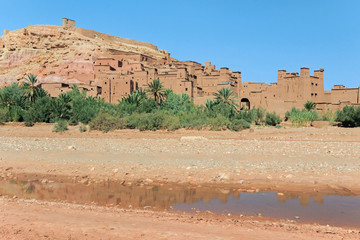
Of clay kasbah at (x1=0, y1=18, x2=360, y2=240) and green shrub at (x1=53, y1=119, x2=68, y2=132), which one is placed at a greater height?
green shrub at (x1=53, y1=119, x2=68, y2=132)

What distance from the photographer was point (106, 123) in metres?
24.8

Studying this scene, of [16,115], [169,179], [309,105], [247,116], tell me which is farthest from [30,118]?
[309,105]

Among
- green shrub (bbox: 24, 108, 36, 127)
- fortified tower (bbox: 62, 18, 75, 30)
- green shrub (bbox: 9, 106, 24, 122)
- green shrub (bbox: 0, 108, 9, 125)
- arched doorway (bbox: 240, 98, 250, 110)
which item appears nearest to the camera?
green shrub (bbox: 24, 108, 36, 127)

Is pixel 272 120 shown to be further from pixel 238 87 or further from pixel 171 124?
pixel 171 124

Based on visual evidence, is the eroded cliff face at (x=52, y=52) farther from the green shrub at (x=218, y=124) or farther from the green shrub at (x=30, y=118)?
the green shrub at (x=218, y=124)

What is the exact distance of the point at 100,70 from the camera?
4175 centimetres

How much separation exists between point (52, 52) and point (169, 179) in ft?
162

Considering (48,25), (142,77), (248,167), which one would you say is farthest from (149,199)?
(48,25)

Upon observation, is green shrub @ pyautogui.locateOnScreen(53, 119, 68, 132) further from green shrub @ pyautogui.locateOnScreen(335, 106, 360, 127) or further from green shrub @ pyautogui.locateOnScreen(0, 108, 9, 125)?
green shrub @ pyautogui.locateOnScreen(335, 106, 360, 127)

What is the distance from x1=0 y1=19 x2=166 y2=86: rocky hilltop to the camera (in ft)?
153

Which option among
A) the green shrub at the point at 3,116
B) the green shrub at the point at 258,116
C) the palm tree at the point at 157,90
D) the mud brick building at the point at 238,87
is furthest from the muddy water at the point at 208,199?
the mud brick building at the point at 238,87

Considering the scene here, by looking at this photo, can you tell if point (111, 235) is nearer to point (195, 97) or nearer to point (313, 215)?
point (313, 215)

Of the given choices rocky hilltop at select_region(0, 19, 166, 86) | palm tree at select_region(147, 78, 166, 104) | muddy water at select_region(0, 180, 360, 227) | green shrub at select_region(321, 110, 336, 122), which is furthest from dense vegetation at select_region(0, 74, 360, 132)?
muddy water at select_region(0, 180, 360, 227)

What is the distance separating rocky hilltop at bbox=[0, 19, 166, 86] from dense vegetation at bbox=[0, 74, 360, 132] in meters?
10.3
